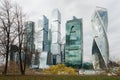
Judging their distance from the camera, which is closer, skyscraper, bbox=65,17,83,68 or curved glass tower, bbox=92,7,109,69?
curved glass tower, bbox=92,7,109,69

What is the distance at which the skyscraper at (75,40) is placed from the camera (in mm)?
191125

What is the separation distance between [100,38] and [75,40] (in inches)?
984

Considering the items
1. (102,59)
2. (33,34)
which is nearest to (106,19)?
(102,59)

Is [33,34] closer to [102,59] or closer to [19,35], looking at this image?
[19,35]

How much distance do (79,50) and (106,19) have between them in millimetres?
30869

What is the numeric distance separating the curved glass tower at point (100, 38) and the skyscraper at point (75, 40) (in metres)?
14.1

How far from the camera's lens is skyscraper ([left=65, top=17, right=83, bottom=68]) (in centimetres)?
19112

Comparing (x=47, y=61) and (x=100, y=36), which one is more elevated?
(x=100, y=36)

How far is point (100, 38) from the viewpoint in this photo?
6727 inches

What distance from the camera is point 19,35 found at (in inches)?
1438

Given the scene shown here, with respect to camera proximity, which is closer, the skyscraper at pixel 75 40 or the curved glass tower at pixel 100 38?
the curved glass tower at pixel 100 38

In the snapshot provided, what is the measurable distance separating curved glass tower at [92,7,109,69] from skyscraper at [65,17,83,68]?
14.1 m

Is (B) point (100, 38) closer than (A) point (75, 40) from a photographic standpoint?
Yes

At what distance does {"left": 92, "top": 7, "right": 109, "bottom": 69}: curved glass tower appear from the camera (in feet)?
561
